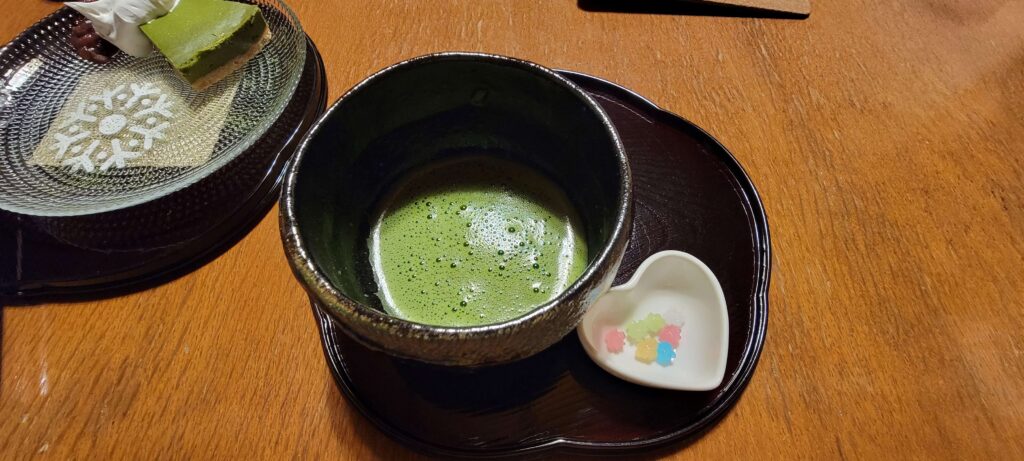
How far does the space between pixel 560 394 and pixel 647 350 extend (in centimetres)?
10

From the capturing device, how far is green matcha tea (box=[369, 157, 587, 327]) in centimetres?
59

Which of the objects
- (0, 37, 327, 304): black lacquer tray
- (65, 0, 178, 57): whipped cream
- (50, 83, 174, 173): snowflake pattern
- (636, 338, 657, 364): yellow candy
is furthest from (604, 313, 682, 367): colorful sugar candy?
(65, 0, 178, 57): whipped cream

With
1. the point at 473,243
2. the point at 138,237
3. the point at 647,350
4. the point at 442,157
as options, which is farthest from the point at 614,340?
the point at 138,237

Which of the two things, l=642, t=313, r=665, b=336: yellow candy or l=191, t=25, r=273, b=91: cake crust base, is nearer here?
l=642, t=313, r=665, b=336: yellow candy

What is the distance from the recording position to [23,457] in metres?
0.55

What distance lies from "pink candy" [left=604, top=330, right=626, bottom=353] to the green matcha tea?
75 mm

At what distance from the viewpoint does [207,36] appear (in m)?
0.86

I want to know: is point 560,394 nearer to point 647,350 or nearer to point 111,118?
point 647,350

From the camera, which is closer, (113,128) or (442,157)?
(442,157)

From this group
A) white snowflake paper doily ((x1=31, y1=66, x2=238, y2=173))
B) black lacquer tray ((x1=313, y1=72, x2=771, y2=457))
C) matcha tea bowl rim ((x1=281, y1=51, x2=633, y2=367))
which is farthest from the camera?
white snowflake paper doily ((x1=31, y1=66, x2=238, y2=173))

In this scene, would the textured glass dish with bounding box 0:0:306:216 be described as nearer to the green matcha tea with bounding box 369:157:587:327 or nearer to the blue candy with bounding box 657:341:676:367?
the green matcha tea with bounding box 369:157:587:327

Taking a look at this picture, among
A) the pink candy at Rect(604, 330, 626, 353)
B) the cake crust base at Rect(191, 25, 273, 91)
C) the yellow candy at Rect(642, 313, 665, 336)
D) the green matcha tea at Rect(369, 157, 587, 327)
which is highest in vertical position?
the cake crust base at Rect(191, 25, 273, 91)

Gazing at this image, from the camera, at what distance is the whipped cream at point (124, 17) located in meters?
0.84

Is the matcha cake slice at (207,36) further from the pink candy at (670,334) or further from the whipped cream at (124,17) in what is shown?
the pink candy at (670,334)
